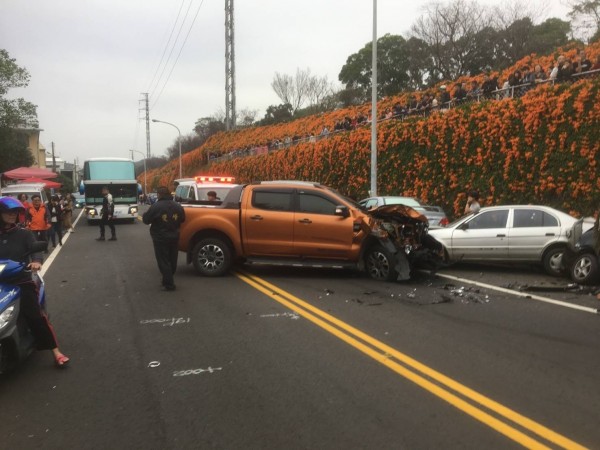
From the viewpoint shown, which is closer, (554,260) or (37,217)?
(554,260)

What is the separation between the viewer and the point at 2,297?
4.67 meters

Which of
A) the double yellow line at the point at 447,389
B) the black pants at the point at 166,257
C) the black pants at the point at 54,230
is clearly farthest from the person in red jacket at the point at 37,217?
→ the double yellow line at the point at 447,389

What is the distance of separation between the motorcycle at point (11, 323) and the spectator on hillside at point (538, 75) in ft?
54.3

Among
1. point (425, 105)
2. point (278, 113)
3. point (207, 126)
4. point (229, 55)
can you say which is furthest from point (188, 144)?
point (425, 105)

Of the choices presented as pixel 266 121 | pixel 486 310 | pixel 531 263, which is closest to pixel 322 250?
pixel 486 310

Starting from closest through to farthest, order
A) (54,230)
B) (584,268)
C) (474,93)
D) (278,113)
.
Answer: (584,268) < (54,230) < (474,93) < (278,113)

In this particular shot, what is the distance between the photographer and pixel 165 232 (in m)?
9.33

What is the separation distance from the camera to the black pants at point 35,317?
495 cm

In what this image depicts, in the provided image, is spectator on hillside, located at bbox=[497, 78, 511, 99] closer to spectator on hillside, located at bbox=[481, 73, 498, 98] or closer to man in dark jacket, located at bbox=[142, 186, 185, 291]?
spectator on hillside, located at bbox=[481, 73, 498, 98]

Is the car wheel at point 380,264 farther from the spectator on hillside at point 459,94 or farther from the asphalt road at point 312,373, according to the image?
the spectator on hillside at point 459,94

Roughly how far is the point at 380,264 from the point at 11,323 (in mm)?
6858

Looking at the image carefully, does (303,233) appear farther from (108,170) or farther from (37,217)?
(108,170)

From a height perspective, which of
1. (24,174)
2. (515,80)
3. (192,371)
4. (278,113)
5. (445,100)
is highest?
(278,113)

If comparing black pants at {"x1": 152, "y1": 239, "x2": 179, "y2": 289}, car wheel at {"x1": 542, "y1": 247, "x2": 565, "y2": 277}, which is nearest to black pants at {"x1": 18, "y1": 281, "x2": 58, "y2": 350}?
black pants at {"x1": 152, "y1": 239, "x2": 179, "y2": 289}
